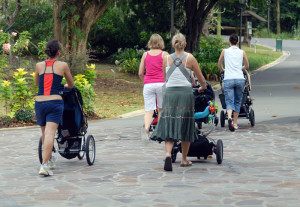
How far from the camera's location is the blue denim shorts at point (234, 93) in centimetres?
1336

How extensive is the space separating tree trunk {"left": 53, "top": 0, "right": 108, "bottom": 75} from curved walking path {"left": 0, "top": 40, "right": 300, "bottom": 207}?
11281 millimetres

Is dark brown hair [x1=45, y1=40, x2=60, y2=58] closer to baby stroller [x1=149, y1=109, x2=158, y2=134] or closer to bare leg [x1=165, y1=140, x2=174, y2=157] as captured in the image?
bare leg [x1=165, y1=140, x2=174, y2=157]

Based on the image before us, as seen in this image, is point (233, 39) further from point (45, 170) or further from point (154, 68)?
point (45, 170)

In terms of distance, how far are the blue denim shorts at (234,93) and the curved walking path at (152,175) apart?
541 millimetres

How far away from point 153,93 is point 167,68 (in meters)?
2.68

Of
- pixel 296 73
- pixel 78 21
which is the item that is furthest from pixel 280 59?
pixel 78 21

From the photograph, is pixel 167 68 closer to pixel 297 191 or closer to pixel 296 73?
pixel 297 191

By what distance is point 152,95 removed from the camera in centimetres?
1164

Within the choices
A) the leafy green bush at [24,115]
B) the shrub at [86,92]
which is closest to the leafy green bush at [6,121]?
the leafy green bush at [24,115]

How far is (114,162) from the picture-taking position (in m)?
9.77

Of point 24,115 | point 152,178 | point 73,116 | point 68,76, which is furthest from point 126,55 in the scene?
point 152,178

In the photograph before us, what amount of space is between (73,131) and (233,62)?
15.9ft

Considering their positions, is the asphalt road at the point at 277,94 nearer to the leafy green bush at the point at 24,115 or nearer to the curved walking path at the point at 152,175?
the curved walking path at the point at 152,175

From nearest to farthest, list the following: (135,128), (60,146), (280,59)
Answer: (60,146) < (135,128) < (280,59)
